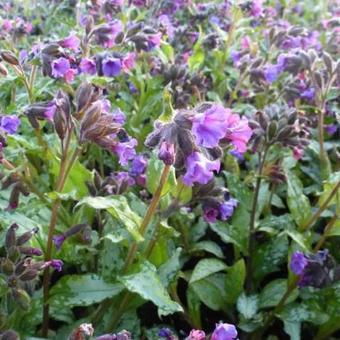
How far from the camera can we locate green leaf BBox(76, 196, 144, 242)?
1502 millimetres

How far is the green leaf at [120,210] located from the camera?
1502 millimetres

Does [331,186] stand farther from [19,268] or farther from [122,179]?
[19,268]

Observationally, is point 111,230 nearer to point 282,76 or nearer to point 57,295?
point 57,295

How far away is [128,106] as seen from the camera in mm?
2795

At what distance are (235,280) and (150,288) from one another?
56 cm

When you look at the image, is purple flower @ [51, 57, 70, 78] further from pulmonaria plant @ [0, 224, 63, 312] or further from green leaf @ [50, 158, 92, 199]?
pulmonaria plant @ [0, 224, 63, 312]

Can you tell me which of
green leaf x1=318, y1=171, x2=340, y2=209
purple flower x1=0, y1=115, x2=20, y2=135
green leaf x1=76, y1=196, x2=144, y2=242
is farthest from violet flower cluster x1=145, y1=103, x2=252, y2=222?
green leaf x1=318, y1=171, x2=340, y2=209

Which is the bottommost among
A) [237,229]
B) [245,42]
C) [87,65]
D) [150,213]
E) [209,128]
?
[237,229]

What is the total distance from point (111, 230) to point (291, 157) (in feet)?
3.52

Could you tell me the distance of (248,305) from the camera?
1979 mm

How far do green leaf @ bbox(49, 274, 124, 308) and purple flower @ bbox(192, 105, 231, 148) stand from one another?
1.82 ft

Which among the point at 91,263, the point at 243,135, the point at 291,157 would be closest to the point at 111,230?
the point at 91,263

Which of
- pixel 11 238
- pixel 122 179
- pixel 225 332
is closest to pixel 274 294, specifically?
pixel 122 179

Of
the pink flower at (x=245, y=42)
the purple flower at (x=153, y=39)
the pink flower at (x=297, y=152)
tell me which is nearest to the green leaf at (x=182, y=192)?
the pink flower at (x=297, y=152)
